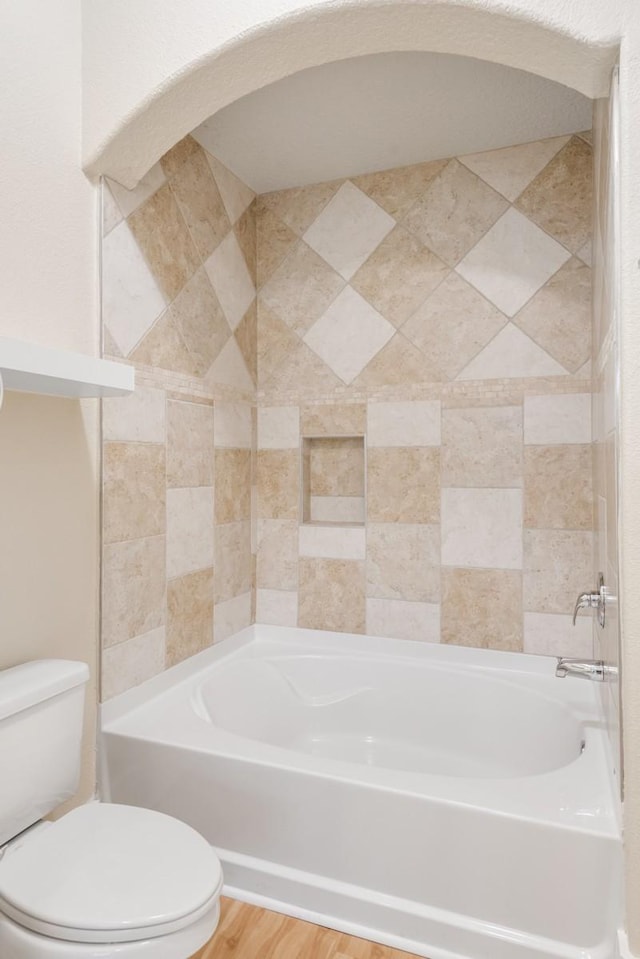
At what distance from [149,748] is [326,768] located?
0.56m

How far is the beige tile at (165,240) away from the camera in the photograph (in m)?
2.04

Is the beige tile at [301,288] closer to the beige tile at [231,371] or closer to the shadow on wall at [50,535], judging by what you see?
the beige tile at [231,371]

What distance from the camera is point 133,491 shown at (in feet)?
6.51

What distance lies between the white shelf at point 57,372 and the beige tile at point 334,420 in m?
1.20

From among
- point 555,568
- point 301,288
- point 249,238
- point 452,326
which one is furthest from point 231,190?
point 555,568

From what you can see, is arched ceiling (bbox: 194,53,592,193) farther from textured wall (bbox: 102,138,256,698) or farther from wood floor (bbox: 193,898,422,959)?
wood floor (bbox: 193,898,422,959)

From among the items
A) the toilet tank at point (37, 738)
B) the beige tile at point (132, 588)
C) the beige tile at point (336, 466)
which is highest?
the beige tile at point (336, 466)

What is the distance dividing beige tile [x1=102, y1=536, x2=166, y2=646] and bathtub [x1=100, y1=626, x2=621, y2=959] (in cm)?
22

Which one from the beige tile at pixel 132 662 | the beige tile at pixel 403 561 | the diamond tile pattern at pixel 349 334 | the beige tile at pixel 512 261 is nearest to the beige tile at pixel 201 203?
the diamond tile pattern at pixel 349 334

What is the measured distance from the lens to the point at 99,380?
1467mm

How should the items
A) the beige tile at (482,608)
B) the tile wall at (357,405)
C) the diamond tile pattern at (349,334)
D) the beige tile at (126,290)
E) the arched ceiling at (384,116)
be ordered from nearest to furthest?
the beige tile at (126,290)
the arched ceiling at (384,116)
the tile wall at (357,405)
the beige tile at (482,608)
the diamond tile pattern at (349,334)

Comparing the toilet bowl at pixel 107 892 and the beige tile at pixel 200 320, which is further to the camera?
the beige tile at pixel 200 320

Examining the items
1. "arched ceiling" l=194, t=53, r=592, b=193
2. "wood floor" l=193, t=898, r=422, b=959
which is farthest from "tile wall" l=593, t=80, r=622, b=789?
"wood floor" l=193, t=898, r=422, b=959

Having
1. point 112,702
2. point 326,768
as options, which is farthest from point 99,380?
point 326,768
